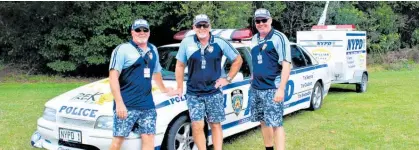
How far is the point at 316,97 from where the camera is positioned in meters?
9.16

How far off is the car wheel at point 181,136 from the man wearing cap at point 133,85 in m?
0.59

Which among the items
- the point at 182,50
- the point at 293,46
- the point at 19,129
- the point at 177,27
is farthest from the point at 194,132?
the point at 177,27

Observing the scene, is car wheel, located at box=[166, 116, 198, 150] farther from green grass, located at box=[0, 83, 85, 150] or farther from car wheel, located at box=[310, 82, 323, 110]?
car wheel, located at box=[310, 82, 323, 110]

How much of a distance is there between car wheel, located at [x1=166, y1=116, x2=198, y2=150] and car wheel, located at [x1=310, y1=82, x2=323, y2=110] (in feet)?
13.1

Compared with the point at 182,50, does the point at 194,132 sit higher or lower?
lower

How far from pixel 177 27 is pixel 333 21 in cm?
919

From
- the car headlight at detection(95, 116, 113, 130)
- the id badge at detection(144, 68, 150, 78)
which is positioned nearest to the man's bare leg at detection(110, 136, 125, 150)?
the car headlight at detection(95, 116, 113, 130)

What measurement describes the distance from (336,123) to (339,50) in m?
4.90

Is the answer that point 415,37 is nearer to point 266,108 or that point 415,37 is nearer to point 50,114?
point 266,108

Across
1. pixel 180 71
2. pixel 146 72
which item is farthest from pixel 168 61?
pixel 146 72

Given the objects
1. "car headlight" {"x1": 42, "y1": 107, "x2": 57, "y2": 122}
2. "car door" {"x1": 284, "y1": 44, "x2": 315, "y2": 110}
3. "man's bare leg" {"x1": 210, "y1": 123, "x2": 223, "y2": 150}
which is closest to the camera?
"man's bare leg" {"x1": 210, "y1": 123, "x2": 223, "y2": 150}

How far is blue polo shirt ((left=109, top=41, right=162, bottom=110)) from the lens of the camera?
4371mm

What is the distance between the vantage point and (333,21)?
23906 mm

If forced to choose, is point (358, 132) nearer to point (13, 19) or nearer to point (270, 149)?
point (270, 149)
